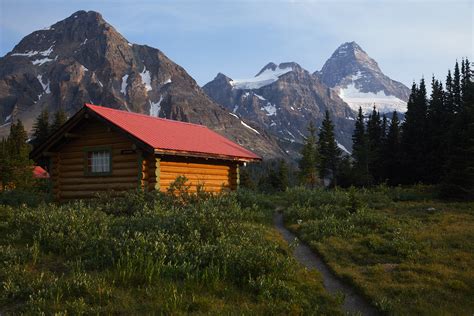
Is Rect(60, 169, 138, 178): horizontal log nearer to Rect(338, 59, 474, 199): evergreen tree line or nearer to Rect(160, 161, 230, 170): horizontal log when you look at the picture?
Rect(160, 161, 230, 170): horizontal log

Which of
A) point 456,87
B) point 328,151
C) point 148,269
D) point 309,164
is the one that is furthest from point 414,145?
point 148,269

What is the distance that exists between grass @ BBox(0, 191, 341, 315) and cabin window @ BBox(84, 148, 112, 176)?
6.91 meters

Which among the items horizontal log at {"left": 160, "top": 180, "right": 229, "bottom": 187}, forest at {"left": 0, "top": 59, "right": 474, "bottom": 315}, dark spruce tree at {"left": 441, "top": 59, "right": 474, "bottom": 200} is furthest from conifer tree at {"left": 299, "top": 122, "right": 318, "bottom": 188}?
forest at {"left": 0, "top": 59, "right": 474, "bottom": 315}

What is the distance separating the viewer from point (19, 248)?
11.5 m

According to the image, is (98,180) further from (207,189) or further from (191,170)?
(207,189)

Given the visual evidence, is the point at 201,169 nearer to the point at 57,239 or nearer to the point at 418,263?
the point at 57,239

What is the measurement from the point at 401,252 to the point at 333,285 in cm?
304

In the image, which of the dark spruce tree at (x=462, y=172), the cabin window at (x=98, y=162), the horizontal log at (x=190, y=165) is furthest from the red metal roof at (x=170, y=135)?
the dark spruce tree at (x=462, y=172)

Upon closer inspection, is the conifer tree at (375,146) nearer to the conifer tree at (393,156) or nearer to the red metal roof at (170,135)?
the conifer tree at (393,156)

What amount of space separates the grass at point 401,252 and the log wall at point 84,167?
785cm

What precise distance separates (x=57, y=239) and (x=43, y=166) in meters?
67.4

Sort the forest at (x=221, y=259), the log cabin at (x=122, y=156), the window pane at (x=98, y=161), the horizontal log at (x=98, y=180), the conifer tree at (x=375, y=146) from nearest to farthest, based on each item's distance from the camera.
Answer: the forest at (x=221, y=259) → the log cabin at (x=122, y=156) → the horizontal log at (x=98, y=180) → the window pane at (x=98, y=161) → the conifer tree at (x=375, y=146)

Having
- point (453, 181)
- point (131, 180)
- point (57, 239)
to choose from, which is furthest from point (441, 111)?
point (57, 239)

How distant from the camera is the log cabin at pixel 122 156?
65.8ft
